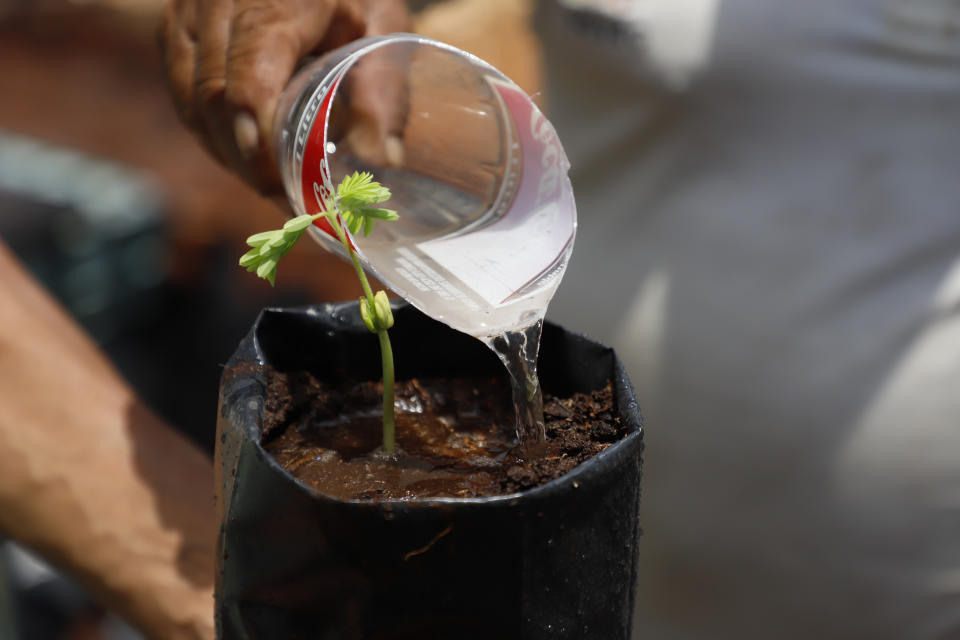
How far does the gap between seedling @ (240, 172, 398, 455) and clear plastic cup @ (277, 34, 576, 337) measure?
0.02m

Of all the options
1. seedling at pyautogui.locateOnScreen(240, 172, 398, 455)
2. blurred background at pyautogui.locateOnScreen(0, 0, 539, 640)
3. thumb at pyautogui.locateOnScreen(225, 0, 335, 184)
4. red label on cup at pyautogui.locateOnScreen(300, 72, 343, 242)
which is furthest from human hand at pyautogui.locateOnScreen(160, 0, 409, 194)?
blurred background at pyautogui.locateOnScreen(0, 0, 539, 640)

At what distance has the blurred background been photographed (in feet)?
7.32

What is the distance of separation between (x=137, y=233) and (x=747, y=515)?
6.16ft

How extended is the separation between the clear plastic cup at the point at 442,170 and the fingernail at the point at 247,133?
0.11ft

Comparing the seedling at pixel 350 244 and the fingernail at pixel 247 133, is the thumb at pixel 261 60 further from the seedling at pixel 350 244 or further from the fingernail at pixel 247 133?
the seedling at pixel 350 244

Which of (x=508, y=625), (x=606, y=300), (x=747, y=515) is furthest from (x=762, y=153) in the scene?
(x=508, y=625)

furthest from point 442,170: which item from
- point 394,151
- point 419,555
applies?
point 419,555

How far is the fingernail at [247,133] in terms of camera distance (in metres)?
0.78

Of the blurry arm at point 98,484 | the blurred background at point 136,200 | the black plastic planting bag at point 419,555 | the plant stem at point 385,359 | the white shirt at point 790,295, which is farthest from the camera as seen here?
the blurred background at point 136,200

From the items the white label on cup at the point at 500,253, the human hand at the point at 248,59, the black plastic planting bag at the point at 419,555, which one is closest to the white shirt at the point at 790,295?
the human hand at the point at 248,59

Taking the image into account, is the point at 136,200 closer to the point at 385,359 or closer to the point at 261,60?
the point at 261,60

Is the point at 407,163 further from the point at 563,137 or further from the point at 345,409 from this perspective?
the point at 563,137

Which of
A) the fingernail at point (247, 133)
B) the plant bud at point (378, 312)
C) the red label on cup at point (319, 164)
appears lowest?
the fingernail at point (247, 133)

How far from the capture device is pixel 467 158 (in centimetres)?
74
